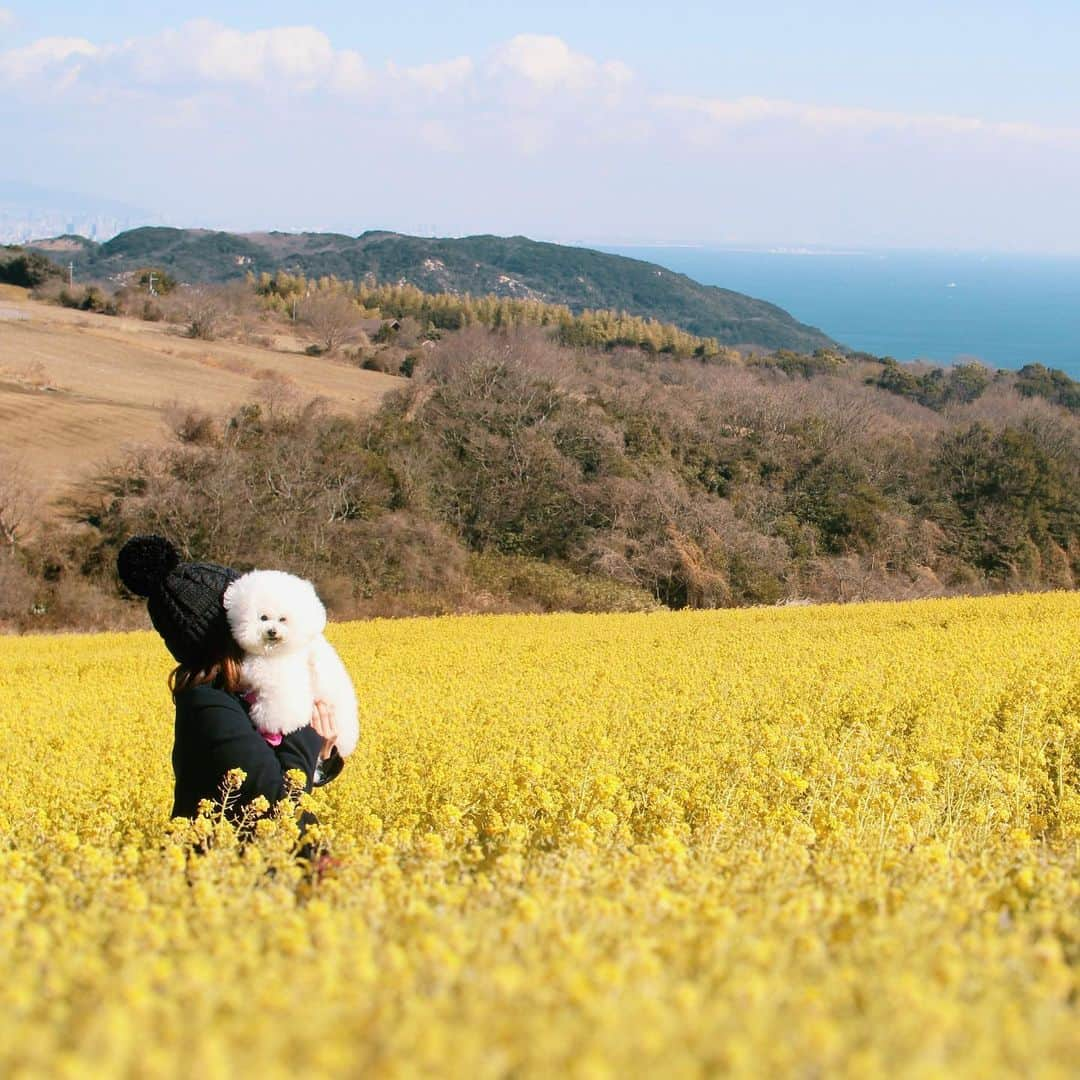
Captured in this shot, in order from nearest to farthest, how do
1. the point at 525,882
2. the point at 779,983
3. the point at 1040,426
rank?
the point at 779,983 < the point at 525,882 < the point at 1040,426

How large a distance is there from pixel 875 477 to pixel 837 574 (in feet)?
24.1

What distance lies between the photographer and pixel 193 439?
33.3m

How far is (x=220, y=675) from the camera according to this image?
12.2 feet

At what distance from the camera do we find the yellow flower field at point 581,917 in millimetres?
1542

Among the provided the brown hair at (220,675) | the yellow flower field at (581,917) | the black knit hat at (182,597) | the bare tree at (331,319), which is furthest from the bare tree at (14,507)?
the bare tree at (331,319)

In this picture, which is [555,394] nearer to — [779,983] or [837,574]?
[837,574]

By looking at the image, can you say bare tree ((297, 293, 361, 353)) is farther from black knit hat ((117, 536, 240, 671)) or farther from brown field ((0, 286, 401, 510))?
black knit hat ((117, 536, 240, 671))

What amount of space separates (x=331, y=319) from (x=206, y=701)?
198 ft

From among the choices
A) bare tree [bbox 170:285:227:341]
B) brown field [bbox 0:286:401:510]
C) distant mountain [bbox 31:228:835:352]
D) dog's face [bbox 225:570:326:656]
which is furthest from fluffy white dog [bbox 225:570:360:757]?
distant mountain [bbox 31:228:835:352]

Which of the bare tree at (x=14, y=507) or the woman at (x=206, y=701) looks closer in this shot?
the woman at (x=206, y=701)

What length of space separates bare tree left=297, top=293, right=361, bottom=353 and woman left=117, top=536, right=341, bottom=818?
179 ft

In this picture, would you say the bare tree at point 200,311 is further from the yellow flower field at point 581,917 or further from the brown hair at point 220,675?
the brown hair at point 220,675

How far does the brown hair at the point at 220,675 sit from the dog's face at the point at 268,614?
0.06 m

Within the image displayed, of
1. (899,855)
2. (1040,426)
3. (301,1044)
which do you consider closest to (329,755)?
(899,855)
